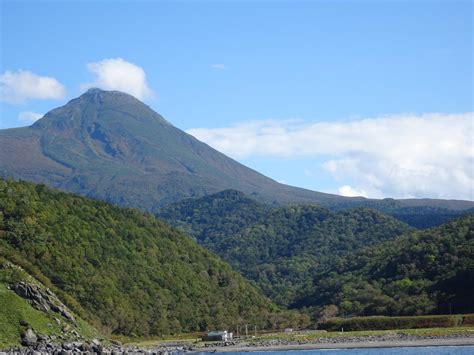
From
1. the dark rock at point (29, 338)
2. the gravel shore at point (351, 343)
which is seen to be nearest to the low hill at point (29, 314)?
the dark rock at point (29, 338)

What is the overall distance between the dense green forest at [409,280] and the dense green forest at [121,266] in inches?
525

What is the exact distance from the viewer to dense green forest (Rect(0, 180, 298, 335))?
94.9m

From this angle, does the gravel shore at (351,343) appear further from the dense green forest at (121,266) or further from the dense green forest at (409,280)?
the dense green forest at (409,280)

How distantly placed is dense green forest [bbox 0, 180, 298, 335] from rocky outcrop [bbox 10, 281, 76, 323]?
1811 cm

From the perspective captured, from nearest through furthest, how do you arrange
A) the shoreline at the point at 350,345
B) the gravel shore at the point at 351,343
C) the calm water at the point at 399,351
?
1. the calm water at the point at 399,351
2. the shoreline at the point at 350,345
3. the gravel shore at the point at 351,343

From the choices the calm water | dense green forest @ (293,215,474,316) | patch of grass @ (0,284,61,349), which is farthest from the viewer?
dense green forest @ (293,215,474,316)

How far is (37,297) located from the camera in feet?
217

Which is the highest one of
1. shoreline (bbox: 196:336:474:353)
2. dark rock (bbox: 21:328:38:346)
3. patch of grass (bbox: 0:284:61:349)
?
patch of grass (bbox: 0:284:61:349)

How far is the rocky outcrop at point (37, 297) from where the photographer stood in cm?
6544

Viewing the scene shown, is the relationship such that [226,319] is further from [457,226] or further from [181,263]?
[457,226]

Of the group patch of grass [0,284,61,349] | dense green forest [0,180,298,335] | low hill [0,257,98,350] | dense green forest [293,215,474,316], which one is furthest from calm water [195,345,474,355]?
dense green forest [293,215,474,316]

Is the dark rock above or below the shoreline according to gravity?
above

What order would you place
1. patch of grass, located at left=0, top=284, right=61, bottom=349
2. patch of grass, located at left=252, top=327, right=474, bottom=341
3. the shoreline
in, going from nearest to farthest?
patch of grass, located at left=0, top=284, right=61, bottom=349 < the shoreline < patch of grass, located at left=252, top=327, right=474, bottom=341

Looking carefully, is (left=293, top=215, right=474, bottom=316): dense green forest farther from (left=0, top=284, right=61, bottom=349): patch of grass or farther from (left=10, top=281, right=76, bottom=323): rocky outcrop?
(left=0, top=284, right=61, bottom=349): patch of grass
